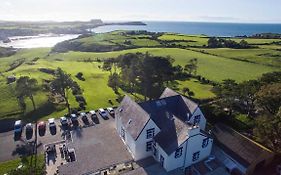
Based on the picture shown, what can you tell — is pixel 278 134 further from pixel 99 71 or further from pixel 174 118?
pixel 99 71

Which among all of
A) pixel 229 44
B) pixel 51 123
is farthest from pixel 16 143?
pixel 229 44

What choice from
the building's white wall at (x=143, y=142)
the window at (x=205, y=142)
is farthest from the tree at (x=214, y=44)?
the building's white wall at (x=143, y=142)

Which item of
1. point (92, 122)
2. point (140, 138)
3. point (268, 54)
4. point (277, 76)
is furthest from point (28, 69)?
point (268, 54)

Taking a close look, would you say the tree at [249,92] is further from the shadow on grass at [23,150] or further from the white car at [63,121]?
the shadow on grass at [23,150]

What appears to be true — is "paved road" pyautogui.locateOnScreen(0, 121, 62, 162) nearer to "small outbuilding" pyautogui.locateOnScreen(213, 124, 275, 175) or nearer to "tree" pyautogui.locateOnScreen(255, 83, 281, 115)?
"small outbuilding" pyautogui.locateOnScreen(213, 124, 275, 175)

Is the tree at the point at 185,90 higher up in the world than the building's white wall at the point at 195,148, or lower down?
lower down

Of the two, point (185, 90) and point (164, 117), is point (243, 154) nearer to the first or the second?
point (164, 117)
